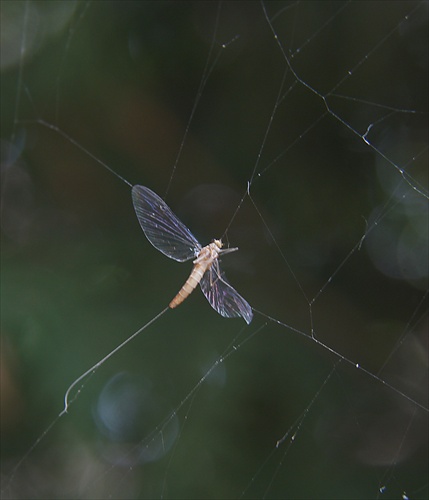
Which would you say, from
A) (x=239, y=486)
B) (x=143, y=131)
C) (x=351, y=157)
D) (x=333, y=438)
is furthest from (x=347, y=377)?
(x=143, y=131)

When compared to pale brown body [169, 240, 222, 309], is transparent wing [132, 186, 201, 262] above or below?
above

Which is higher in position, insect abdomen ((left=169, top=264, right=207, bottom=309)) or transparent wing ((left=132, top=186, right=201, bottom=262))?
transparent wing ((left=132, top=186, right=201, bottom=262))

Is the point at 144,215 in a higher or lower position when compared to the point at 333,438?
higher

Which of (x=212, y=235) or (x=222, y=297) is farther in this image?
(x=212, y=235)

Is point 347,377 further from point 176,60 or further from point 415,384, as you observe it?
point 176,60

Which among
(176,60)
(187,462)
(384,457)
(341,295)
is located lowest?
(384,457)
